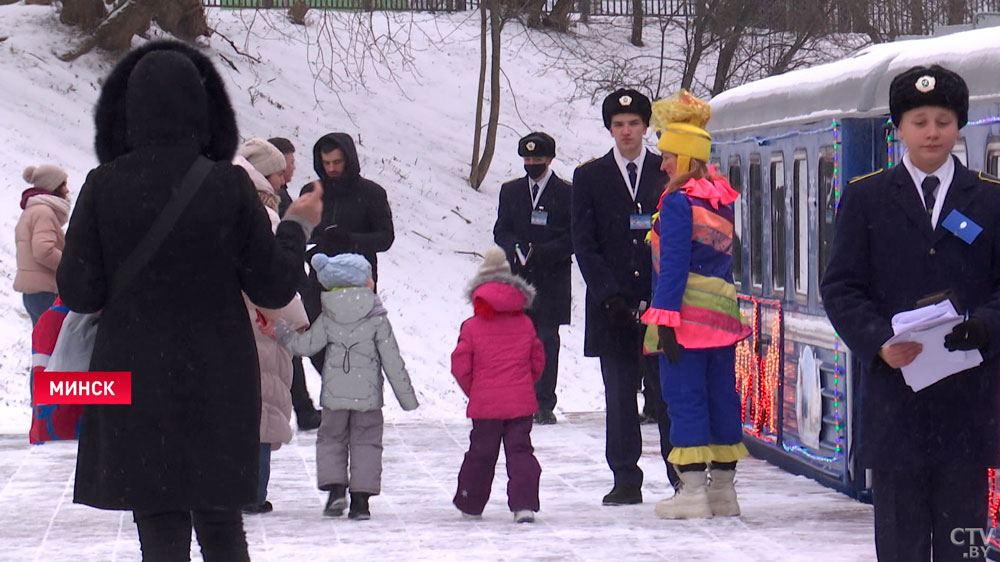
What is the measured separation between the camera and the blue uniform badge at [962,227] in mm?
4992

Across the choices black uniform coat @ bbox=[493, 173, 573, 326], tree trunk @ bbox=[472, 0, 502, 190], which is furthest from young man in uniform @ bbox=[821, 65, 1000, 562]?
Answer: tree trunk @ bbox=[472, 0, 502, 190]

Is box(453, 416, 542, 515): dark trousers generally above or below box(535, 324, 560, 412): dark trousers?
above

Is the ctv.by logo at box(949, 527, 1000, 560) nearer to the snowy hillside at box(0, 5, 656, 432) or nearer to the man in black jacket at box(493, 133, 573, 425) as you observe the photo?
the man in black jacket at box(493, 133, 573, 425)

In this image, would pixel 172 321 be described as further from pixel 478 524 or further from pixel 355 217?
pixel 355 217

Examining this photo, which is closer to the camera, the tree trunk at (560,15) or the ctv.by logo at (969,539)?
the ctv.by logo at (969,539)

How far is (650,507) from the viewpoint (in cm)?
855

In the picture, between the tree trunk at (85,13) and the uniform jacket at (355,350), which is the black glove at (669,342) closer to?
the uniform jacket at (355,350)

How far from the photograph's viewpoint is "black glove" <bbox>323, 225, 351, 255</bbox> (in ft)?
33.9

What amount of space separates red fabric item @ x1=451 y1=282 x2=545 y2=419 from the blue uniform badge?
3.49 metres

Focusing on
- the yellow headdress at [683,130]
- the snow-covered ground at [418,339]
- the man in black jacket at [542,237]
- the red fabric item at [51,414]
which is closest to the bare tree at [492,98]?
the snow-covered ground at [418,339]

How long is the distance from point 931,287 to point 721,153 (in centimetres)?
591

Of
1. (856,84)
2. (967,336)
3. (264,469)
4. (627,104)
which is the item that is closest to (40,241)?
(264,469)

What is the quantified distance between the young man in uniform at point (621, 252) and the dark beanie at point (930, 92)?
3590 mm

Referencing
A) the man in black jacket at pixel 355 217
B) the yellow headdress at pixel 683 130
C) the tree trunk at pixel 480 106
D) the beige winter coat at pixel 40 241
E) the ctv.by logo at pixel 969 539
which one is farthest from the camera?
the tree trunk at pixel 480 106
